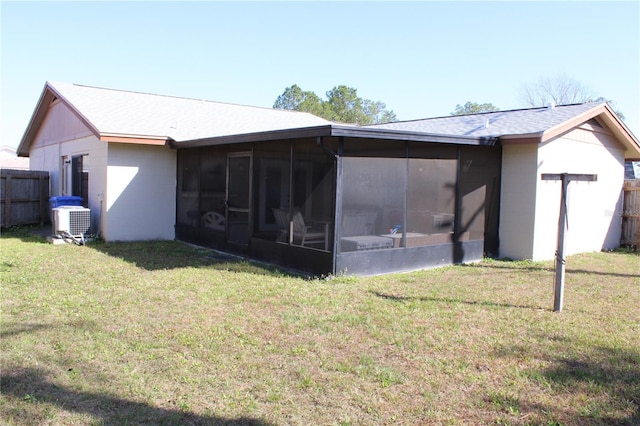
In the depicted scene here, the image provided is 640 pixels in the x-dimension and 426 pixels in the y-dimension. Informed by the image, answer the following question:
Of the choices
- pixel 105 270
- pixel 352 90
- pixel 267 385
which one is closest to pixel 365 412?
pixel 267 385

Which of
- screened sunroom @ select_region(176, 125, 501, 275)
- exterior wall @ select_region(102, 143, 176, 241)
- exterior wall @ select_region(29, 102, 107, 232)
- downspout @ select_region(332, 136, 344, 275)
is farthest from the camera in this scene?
exterior wall @ select_region(29, 102, 107, 232)

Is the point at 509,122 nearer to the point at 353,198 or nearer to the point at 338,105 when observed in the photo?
the point at 353,198

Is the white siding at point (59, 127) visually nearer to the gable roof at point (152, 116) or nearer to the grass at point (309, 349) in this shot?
the gable roof at point (152, 116)

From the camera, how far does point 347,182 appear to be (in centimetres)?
782

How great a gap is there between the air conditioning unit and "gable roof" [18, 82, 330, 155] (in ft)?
6.12

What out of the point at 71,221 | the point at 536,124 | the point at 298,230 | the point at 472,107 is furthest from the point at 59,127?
the point at 472,107

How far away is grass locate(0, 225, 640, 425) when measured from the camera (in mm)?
3580

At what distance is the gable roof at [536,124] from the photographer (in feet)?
32.2

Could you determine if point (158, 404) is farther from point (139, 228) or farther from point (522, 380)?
point (139, 228)

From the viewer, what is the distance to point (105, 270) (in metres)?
8.21

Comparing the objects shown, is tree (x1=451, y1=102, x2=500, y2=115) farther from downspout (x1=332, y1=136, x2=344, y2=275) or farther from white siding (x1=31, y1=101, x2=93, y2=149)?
downspout (x1=332, y1=136, x2=344, y2=275)

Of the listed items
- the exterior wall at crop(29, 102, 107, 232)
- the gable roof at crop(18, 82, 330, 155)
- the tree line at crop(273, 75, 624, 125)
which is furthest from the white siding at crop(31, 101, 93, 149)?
the tree line at crop(273, 75, 624, 125)

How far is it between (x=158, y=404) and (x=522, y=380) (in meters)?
2.89

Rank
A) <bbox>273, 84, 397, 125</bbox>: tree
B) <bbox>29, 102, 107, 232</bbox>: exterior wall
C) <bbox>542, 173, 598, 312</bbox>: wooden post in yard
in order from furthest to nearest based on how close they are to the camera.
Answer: <bbox>273, 84, 397, 125</bbox>: tree, <bbox>29, 102, 107, 232</bbox>: exterior wall, <bbox>542, 173, 598, 312</bbox>: wooden post in yard
